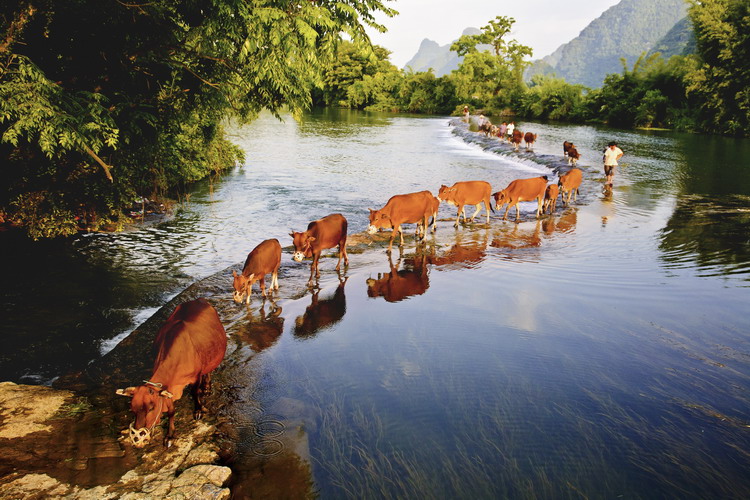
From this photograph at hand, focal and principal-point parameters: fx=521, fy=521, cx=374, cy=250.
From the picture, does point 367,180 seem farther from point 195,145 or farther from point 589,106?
point 589,106

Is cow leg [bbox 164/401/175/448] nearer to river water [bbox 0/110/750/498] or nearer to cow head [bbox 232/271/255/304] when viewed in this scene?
river water [bbox 0/110/750/498]

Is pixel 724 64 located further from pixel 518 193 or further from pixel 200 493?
pixel 200 493

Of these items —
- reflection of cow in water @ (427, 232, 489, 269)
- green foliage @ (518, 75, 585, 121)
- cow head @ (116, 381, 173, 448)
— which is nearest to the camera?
cow head @ (116, 381, 173, 448)

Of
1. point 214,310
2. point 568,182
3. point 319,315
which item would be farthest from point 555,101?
point 214,310

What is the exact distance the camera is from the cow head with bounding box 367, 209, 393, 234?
518 inches

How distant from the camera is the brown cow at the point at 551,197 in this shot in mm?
18172

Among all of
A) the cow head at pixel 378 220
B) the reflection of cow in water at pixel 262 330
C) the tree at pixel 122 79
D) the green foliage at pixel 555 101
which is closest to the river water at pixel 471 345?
the reflection of cow in water at pixel 262 330

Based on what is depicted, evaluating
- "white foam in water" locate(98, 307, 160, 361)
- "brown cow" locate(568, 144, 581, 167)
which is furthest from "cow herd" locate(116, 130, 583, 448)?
"brown cow" locate(568, 144, 581, 167)

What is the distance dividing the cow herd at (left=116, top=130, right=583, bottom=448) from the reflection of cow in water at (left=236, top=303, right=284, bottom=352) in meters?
0.54

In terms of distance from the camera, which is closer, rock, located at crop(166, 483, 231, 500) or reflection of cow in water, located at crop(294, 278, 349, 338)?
rock, located at crop(166, 483, 231, 500)

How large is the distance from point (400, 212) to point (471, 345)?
20.0ft

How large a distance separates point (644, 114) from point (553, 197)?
159 ft

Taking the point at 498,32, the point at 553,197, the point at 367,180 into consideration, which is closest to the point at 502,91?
the point at 498,32

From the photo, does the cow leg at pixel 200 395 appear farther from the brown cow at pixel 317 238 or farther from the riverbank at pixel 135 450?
the brown cow at pixel 317 238
